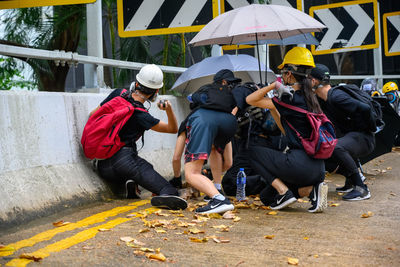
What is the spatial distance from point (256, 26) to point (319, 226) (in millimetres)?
2305

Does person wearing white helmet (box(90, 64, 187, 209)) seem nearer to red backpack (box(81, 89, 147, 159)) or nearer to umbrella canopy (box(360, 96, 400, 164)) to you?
red backpack (box(81, 89, 147, 159))

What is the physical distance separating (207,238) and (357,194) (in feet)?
9.69

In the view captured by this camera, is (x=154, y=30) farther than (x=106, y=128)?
Yes

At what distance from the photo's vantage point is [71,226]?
536 centimetres

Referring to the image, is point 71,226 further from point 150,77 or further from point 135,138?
point 150,77

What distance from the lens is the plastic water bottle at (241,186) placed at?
23.8ft

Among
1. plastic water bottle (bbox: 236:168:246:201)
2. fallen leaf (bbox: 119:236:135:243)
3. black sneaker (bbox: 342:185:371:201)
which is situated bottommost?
black sneaker (bbox: 342:185:371:201)

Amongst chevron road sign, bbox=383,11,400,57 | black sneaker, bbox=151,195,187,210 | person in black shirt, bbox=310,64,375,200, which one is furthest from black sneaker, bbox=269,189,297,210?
chevron road sign, bbox=383,11,400,57

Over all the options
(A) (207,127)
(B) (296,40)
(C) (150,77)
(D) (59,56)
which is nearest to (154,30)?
(B) (296,40)

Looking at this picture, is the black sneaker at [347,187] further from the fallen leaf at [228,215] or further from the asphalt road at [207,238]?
the fallen leaf at [228,215]

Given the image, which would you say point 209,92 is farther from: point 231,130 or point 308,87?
point 308,87

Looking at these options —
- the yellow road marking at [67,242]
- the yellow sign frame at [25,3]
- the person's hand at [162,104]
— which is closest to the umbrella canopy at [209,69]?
the person's hand at [162,104]

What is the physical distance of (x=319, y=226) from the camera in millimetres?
5586

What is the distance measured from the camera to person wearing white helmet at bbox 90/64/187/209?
266 inches
